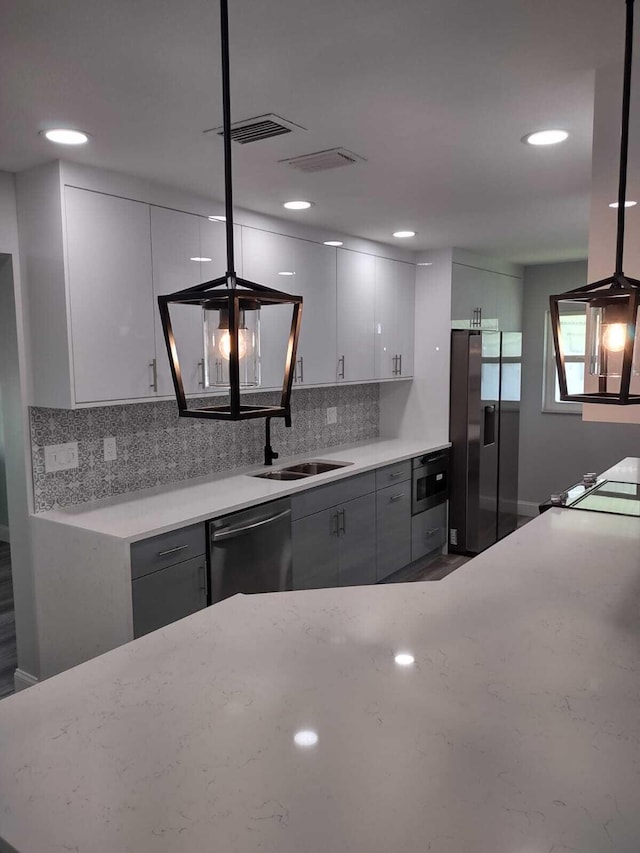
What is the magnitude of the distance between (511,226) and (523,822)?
12.2 ft

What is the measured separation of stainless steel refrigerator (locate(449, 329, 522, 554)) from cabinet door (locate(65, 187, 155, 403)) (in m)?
2.67

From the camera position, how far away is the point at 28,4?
4.73ft

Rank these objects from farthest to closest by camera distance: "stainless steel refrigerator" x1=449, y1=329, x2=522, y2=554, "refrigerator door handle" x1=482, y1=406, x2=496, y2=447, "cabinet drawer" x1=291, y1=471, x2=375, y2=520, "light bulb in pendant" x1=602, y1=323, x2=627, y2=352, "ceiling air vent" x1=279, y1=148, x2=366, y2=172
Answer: "refrigerator door handle" x1=482, y1=406, x2=496, y2=447 < "stainless steel refrigerator" x1=449, y1=329, x2=522, y2=554 < "cabinet drawer" x1=291, y1=471, x2=375, y2=520 < "ceiling air vent" x1=279, y1=148, x2=366, y2=172 < "light bulb in pendant" x1=602, y1=323, x2=627, y2=352

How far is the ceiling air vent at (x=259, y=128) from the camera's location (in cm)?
215

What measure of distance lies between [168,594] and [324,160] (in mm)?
1858

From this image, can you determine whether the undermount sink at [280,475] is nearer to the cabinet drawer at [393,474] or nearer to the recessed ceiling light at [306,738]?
the cabinet drawer at [393,474]

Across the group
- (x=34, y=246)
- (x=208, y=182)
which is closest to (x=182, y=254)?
(x=208, y=182)

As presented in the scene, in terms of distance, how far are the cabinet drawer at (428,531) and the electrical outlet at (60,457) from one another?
2429 millimetres

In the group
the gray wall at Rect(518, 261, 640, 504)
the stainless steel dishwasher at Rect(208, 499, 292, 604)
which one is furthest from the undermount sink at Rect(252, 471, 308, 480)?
the gray wall at Rect(518, 261, 640, 504)

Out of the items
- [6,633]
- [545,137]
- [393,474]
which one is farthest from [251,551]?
[545,137]

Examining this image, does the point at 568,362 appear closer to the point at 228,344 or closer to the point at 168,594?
the point at 168,594

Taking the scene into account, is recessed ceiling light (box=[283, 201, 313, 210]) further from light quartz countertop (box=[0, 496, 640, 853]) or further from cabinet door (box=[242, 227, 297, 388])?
light quartz countertop (box=[0, 496, 640, 853])

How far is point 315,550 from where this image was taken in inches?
144

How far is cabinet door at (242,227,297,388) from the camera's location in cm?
353
